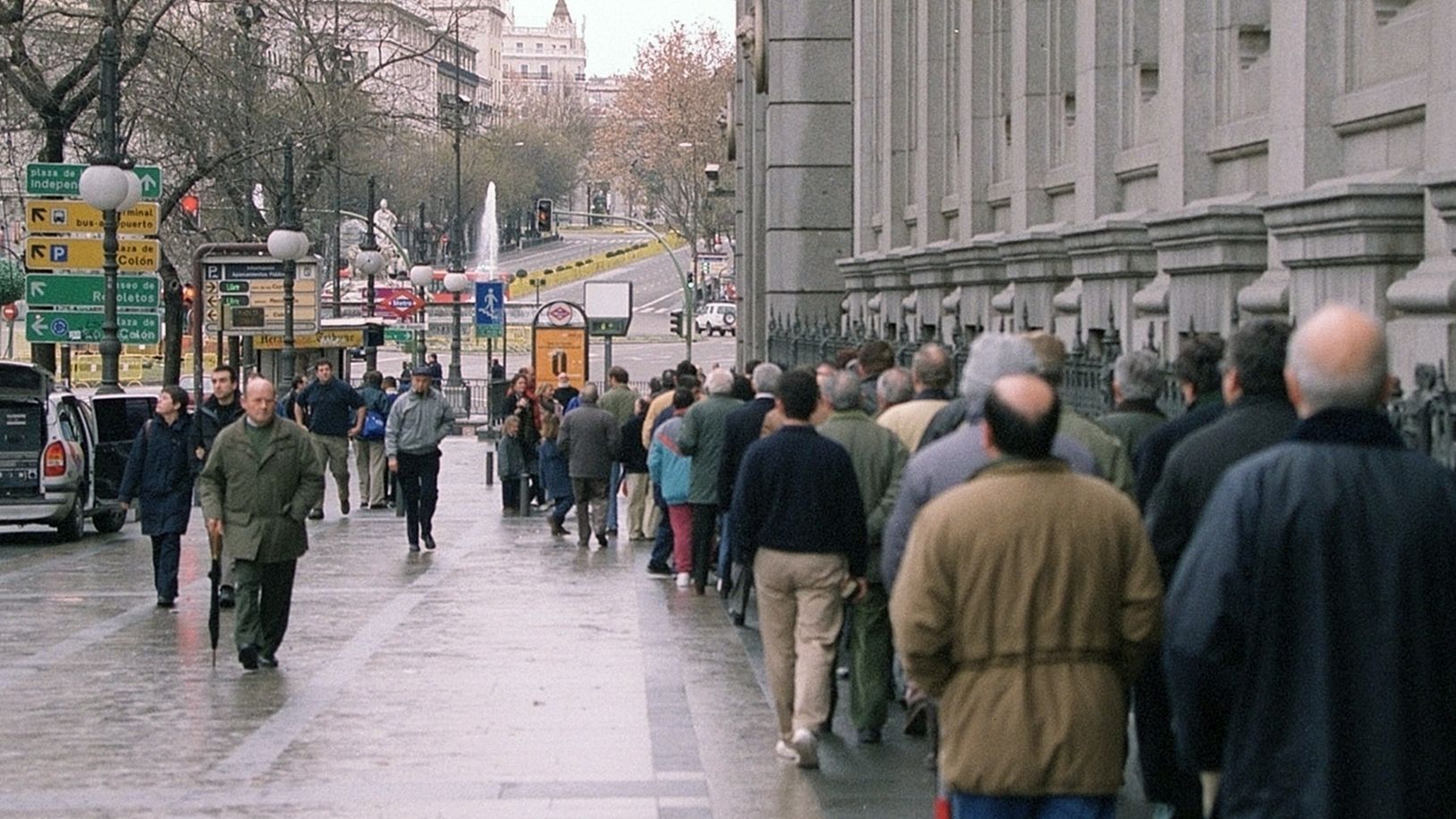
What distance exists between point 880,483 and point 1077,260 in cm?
617

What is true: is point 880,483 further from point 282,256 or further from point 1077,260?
point 282,256

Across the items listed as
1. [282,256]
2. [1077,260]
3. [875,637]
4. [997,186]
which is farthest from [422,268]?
[875,637]

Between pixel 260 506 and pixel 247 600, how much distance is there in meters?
0.56

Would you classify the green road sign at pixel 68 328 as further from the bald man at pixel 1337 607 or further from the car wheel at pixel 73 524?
the bald man at pixel 1337 607

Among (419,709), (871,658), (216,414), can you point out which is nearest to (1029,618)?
(871,658)

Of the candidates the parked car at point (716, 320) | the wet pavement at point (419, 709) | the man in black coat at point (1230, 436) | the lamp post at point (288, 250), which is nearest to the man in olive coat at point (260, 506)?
the wet pavement at point (419, 709)

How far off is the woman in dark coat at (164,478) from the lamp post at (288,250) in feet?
62.1

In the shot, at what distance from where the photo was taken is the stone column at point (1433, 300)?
945 cm

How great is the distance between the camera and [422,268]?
67.8 m

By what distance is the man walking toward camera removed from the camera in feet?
98.1

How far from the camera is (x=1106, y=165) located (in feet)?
57.6

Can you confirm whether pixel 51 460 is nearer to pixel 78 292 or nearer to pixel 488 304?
pixel 78 292

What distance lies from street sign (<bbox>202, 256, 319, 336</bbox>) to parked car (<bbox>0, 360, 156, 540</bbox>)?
13738 millimetres

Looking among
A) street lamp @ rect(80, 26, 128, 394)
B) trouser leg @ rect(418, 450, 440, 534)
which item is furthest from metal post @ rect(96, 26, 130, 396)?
trouser leg @ rect(418, 450, 440, 534)
